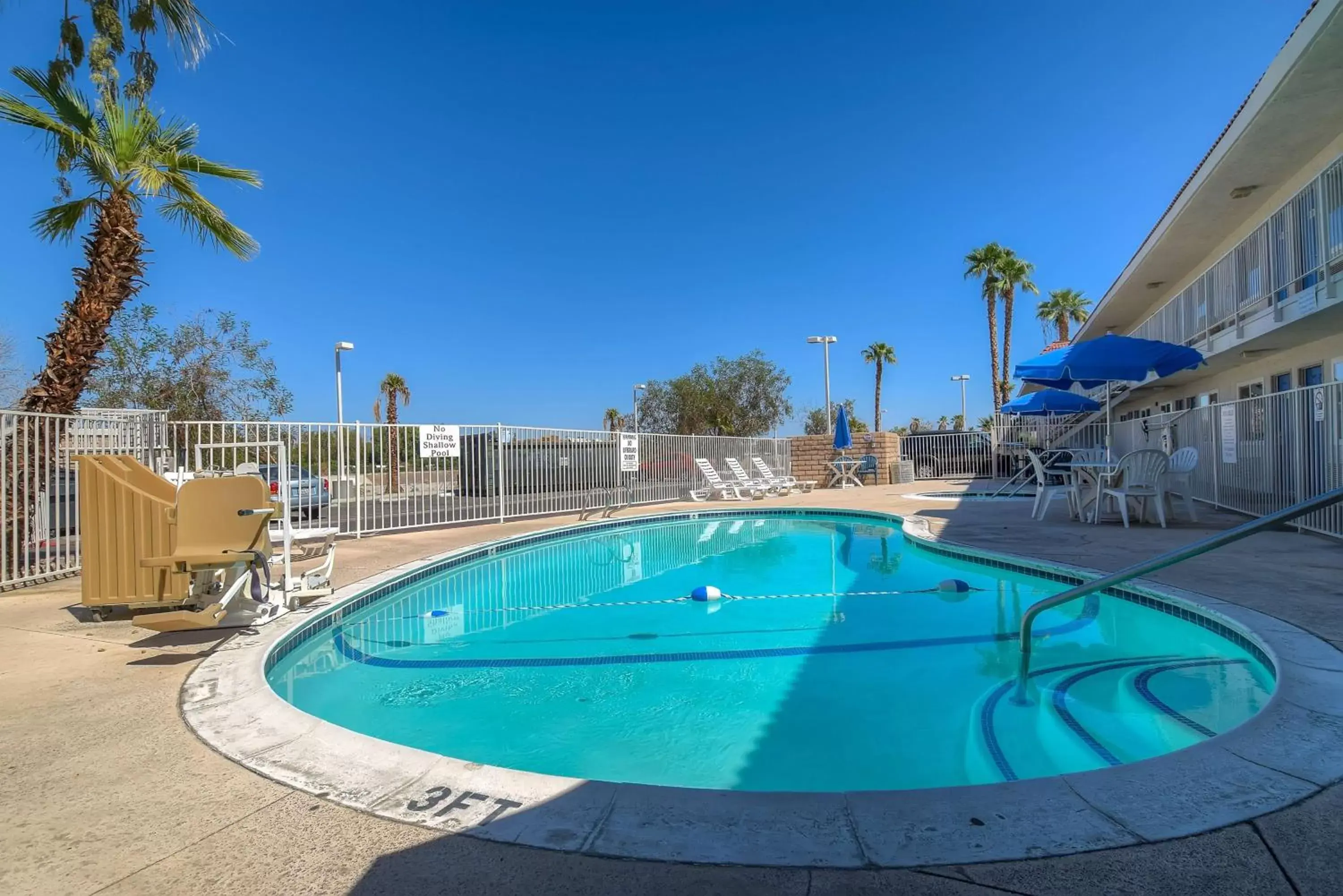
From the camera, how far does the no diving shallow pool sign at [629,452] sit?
44.7 feet

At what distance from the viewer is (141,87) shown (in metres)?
7.48

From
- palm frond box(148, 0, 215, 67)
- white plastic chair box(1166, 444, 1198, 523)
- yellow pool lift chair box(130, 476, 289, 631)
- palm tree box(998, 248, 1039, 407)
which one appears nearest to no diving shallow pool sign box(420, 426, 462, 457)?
palm frond box(148, 0, 215, 67)

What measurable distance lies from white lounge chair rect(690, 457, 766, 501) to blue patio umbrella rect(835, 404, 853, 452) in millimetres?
4320

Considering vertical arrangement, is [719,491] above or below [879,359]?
below

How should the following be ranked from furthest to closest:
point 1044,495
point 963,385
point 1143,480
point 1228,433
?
point 963,385 → point 1044,495 → point 1228,433 → point 1143,480

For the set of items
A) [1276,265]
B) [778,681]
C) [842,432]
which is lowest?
[778,681]

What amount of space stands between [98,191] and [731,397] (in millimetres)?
26301

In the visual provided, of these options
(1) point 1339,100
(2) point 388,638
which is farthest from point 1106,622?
(1) point 1339,100

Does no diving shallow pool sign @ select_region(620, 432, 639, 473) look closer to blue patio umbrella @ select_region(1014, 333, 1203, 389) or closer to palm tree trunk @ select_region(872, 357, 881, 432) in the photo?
blue patio umbrella @ select_region(1014, 333, 1203, 389)

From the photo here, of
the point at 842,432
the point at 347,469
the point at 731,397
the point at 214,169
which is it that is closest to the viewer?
the point at 214,169

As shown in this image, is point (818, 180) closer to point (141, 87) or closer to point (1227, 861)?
point (141, 87)

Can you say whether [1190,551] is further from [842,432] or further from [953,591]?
[842,432]

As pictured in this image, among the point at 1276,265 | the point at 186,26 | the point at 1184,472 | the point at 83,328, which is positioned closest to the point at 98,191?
the point at 83,328

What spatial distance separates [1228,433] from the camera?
8.95 meters
